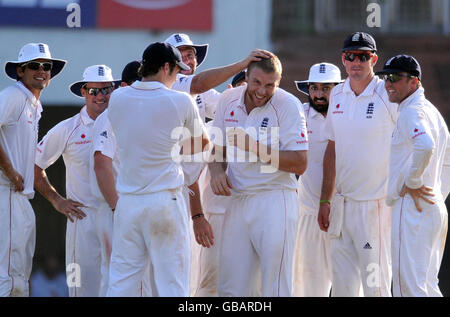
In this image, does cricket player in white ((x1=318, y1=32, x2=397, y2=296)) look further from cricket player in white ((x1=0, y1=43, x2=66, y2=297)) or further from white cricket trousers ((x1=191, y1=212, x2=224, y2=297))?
cricket player in white ((x1=0, y1=43, x2=66, y2=297))

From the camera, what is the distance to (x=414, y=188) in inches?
257

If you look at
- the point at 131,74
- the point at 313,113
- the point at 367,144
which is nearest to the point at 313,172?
the point at 313,113

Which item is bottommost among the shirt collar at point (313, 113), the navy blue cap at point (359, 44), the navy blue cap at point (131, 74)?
the shirt collar at point (313, 113)

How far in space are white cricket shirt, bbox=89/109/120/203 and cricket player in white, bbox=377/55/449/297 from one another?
2.02 meters

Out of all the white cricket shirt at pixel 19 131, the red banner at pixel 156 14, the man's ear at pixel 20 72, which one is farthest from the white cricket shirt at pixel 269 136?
the red banner at pixel 156 14

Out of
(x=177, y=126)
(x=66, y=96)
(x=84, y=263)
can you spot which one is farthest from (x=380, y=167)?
(x=66, y=96)

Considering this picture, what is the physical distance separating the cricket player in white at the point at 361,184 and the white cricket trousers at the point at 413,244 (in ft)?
1.42

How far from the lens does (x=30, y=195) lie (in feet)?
23.5

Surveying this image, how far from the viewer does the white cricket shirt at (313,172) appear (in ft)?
24.5

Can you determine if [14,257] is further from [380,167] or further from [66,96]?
[66,96]

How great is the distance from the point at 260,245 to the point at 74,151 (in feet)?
5.94

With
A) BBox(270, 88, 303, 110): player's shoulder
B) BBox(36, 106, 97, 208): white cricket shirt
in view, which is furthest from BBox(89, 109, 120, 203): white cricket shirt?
BBox(270, 88, 303, 110): player's shoulder

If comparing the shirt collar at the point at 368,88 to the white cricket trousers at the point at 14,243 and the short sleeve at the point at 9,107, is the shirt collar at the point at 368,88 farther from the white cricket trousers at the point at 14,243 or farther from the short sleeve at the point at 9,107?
the white cricket trousers at the point at 14,243

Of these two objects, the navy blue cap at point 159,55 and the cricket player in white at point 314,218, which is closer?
the navy blue cap at point 159,55
